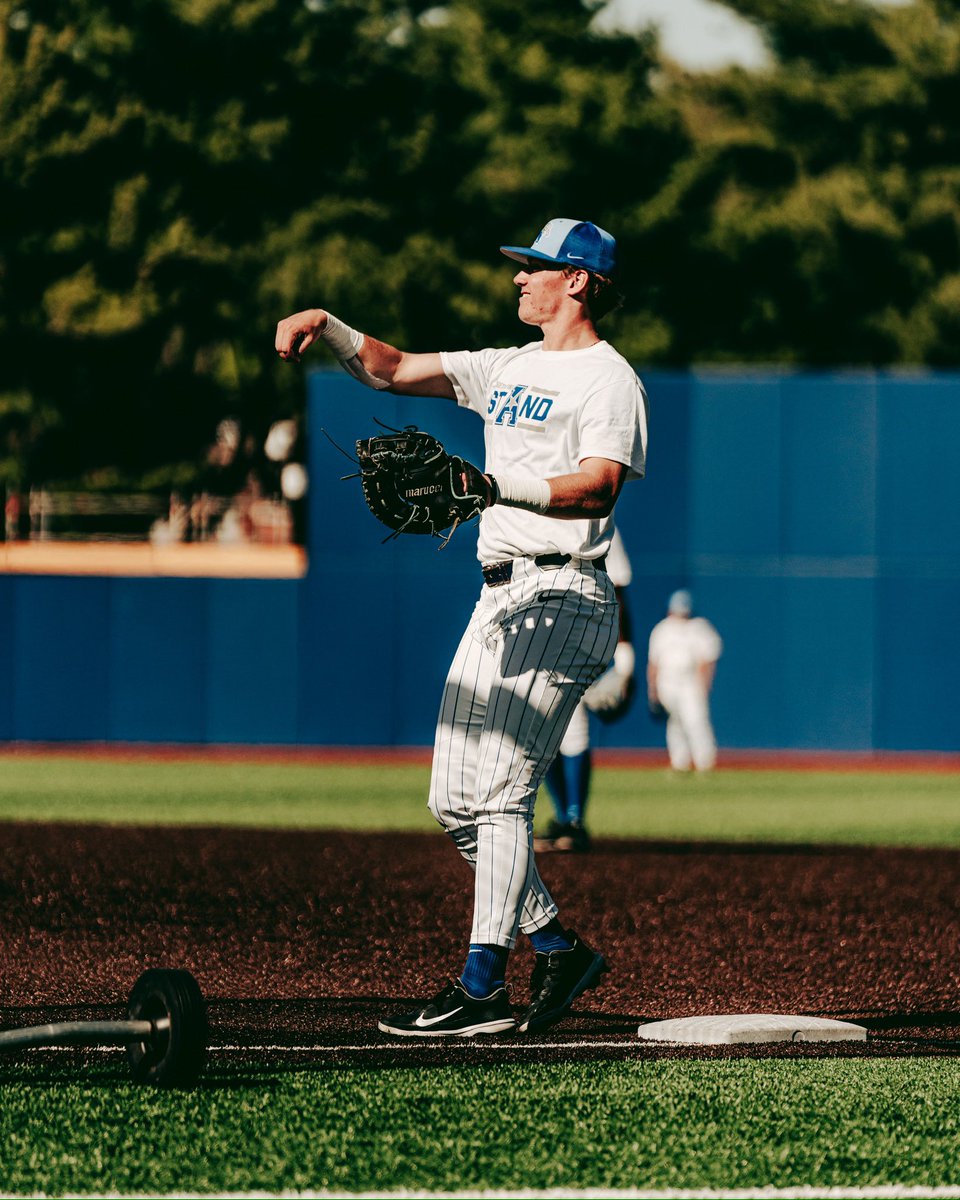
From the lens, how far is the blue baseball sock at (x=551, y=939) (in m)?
5.65

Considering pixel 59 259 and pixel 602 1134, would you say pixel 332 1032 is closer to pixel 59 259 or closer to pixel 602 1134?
pixel 602 1134

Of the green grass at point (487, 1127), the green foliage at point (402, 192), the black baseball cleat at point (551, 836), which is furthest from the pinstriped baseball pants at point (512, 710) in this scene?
the green foliage at point (402, 192)

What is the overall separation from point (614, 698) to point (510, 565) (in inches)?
258

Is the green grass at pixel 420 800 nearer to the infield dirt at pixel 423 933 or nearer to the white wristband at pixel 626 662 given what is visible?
the white wristband at pixel 626 662

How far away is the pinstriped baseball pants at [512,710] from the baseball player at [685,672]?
1521 centimetres

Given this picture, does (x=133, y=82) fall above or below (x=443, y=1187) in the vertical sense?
above

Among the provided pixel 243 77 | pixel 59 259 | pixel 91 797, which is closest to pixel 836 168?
pixel 243 77

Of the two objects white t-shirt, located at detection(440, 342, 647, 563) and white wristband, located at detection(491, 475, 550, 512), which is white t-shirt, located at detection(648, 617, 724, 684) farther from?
white wristband, located at detection(491, 475, 550, 512)

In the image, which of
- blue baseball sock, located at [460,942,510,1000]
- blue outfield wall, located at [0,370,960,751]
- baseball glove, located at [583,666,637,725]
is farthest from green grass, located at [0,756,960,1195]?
blue outfield wall, located at [0,370,960,751]

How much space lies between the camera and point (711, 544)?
76.3ft

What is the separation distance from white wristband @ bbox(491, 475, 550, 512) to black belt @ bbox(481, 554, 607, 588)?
47cm

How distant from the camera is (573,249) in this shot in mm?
5605

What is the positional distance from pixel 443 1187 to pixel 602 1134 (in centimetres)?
55

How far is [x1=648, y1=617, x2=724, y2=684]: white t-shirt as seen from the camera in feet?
67.8
